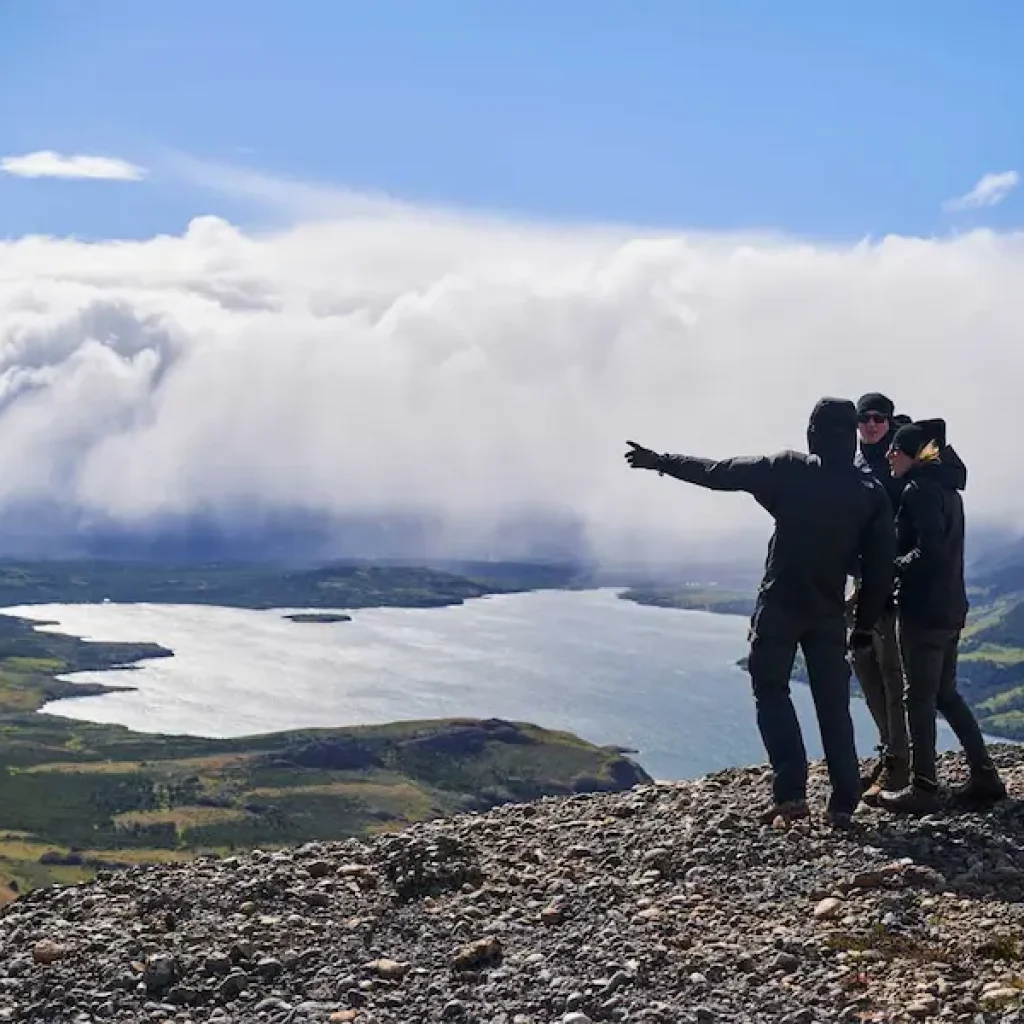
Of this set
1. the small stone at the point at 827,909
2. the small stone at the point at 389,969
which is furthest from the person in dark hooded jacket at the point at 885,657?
the small stone at the point at 389,969

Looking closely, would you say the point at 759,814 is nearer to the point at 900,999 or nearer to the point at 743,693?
the point at 900,999

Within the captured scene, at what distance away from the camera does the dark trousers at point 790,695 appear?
1341 centimetres

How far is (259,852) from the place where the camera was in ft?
50.0

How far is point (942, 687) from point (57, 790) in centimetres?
19761

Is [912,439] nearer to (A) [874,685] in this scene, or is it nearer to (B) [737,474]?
(B) [737,474]

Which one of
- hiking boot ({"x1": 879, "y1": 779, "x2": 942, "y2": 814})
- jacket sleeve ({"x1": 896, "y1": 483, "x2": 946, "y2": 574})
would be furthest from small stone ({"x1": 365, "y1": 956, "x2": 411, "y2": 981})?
jacket sleeve ({"x1": 896, "y1": 483, "x2": 946, "y2": 574})

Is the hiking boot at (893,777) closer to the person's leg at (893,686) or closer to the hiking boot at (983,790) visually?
the person's leg at (893,686)

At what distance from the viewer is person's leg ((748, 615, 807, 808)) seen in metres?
13.6

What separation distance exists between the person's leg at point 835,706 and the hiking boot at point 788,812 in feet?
0.99

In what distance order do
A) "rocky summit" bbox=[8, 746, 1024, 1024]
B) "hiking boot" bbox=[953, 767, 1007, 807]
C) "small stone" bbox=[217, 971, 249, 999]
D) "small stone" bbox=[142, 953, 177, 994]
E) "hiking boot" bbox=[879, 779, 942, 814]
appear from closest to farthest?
"rocky summit" bbox=[8, 746, 1024, 1024] < "small stone" bbox=[217, 971, 249, 999] < "small stone" bbox=[142, 953, 177, 994] < "hiking boot" bbox=[879, 779, 942, 814] < "hiking boot" bbox=[953, 767, 1007, 807]

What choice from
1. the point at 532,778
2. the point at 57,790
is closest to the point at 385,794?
the point at 532,778

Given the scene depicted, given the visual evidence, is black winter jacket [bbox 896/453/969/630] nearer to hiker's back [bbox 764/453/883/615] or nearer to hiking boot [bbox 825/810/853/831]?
hiker's back [bbox 764/453/883/615]

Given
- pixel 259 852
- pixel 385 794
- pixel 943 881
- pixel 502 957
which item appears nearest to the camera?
pixel 502 957

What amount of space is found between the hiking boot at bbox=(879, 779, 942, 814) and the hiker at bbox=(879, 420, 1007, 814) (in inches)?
0.4
